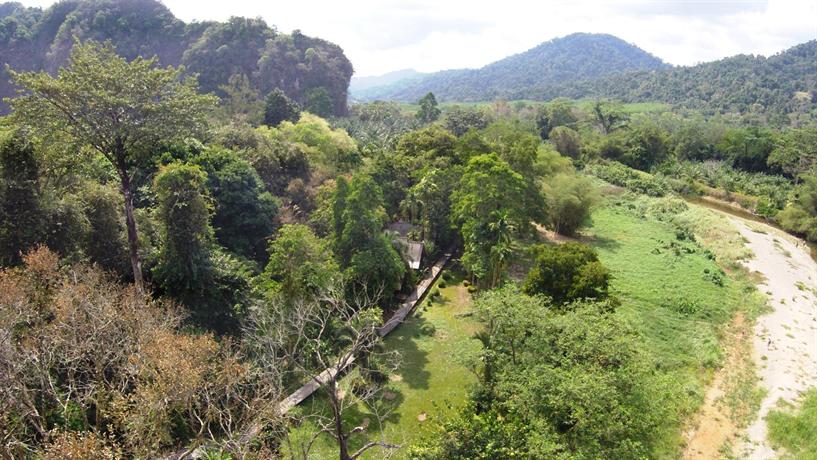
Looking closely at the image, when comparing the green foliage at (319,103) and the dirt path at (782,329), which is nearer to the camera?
the dirt path at (782,329)

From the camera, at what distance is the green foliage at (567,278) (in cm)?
2612

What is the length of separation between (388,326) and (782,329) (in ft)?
81.9

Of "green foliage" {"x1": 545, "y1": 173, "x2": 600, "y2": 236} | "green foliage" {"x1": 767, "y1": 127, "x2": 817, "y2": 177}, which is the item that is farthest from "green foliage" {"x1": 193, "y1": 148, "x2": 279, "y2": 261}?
"green foliage" {"x1": 767, "y1": 127, "x2": 817, "y2": 177}

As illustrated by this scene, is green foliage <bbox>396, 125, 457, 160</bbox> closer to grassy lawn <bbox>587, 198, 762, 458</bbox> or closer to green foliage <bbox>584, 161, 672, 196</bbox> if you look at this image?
grassy lawn <bbox>587, 198, 762, 458</bbox>

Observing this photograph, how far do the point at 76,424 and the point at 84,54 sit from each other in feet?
51.1

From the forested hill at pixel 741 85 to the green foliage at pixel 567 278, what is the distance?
13366cm

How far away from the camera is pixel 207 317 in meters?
24.3

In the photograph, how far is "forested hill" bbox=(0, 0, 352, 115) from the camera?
310 ft

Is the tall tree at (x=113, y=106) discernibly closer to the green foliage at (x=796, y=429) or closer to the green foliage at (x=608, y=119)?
the green foliage at (x=796, y=429)

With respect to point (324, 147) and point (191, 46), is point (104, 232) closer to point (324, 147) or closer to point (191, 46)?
point (324, 147)

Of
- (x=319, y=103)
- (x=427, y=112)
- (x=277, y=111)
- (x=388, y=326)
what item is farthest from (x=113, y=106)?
(x=427, y=112)

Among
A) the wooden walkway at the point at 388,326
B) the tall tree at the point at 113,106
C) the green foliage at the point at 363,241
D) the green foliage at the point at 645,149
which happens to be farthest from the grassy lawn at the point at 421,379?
the green foliage at the point at 645,149

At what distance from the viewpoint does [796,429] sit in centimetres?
2183

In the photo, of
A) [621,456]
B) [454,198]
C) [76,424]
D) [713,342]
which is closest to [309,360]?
[76,424]
